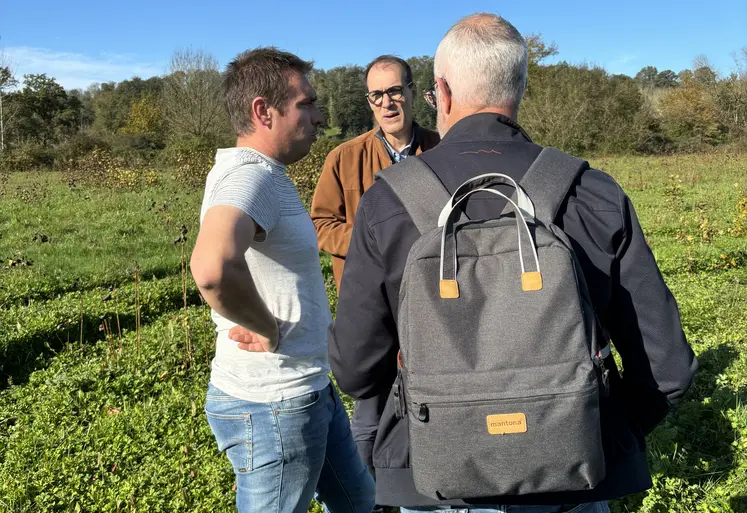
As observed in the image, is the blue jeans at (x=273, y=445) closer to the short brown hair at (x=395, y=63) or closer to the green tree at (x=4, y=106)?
the short brown hair at (x=395, y=63)

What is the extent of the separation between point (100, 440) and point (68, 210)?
10.9 m

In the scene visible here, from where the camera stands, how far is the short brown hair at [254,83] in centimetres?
214

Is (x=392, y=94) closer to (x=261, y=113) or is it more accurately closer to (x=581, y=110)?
(x=261, y=113)

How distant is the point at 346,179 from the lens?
3992mm

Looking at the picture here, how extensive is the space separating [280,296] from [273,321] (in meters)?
0.11

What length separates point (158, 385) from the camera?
5.32 m

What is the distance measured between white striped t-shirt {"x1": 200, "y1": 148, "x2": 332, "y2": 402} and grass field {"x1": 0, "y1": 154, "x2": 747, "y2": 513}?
195 centimetres

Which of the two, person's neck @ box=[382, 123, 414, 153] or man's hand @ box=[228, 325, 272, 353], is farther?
person's neck @ box=[382, 123, 414, 153]

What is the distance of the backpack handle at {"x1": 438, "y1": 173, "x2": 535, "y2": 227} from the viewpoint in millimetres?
1438

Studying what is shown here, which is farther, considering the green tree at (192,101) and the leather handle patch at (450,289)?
the green tree at (192,101)

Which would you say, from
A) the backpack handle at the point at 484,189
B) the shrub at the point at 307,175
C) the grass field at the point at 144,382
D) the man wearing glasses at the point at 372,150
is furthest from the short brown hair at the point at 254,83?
the shrub at the point at 307,175

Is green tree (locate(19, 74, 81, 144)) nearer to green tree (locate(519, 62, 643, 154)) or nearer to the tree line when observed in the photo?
the tree line

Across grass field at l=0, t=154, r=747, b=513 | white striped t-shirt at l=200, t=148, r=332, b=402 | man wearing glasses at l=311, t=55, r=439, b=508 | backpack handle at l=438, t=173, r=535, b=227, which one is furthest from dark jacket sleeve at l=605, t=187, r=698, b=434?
man wearing glasses at l=311, t=55, r=439, b=508

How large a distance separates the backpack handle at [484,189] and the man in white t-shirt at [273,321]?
0.69 m
